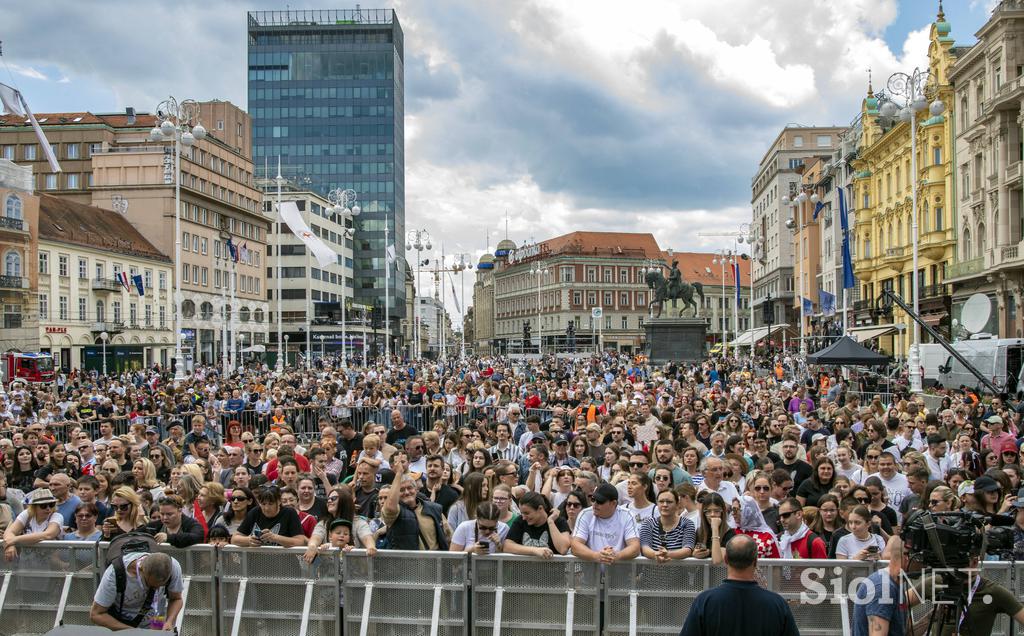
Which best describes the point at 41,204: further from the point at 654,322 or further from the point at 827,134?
the point at 827,134

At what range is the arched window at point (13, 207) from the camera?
48.7m

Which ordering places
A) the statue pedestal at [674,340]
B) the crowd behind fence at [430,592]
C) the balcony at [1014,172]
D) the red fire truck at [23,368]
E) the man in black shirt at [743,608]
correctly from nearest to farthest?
the man in black shirt at [743,608], the crowd behind fence at [430,592], the balcony at [1014,172], the red fire truck at [23,368], the statue pedestal at [674,340]

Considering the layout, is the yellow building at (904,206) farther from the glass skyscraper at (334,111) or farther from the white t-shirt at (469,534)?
the glass skyscraper at (334,111)

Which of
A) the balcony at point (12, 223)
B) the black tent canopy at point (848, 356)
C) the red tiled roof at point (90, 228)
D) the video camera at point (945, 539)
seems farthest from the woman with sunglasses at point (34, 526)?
the red tiled roof at point (90, 228)

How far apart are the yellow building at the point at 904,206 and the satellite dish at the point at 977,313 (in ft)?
20.4

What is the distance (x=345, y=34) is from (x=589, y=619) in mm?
113669

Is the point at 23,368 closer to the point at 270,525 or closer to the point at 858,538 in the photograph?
the point at 270,525

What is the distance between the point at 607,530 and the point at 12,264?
51901 mm

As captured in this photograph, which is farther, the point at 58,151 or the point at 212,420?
the point at 58,151

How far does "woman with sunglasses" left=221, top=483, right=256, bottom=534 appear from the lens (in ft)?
23.3

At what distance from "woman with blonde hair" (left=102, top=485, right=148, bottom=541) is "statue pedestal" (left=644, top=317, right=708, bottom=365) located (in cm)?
3718

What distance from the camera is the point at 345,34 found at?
110938 millimetres

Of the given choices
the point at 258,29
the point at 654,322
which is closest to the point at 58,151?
the point at 258,29

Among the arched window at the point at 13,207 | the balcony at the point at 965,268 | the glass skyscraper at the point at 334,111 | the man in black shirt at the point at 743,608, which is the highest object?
the glass skyscraper at the point at 334,111
